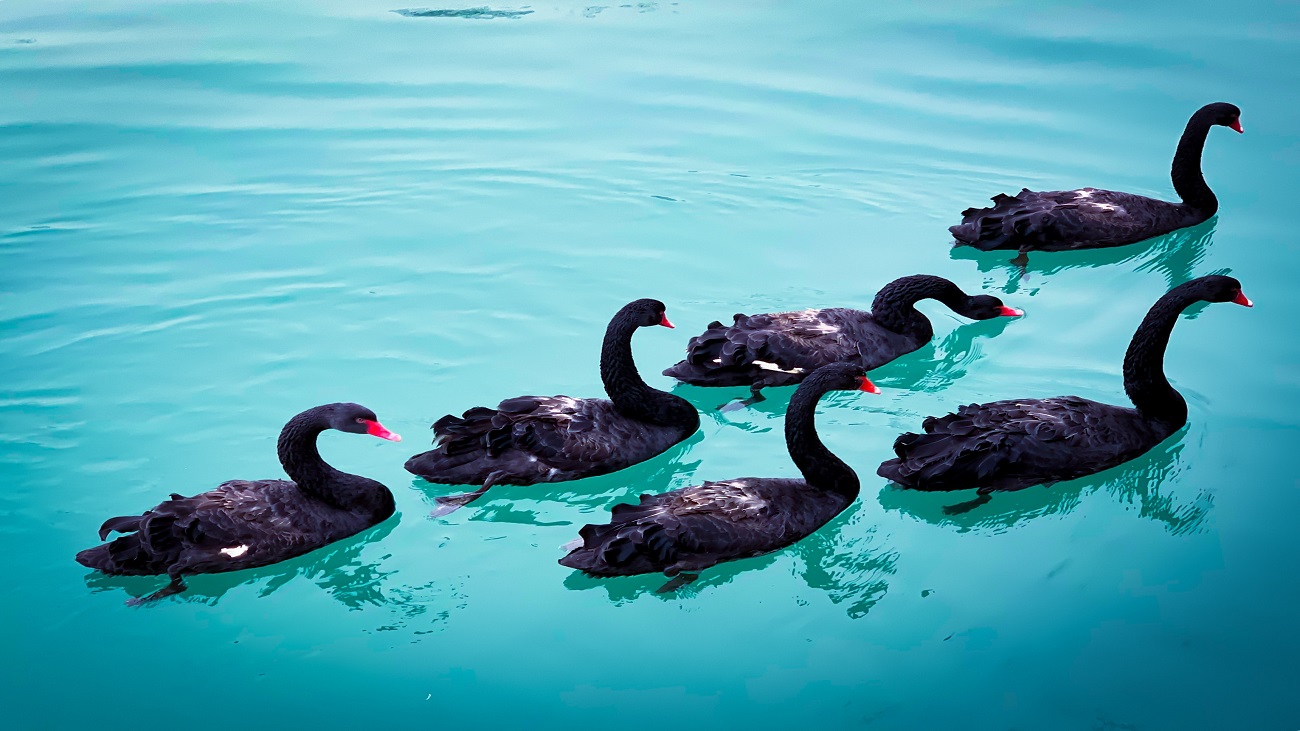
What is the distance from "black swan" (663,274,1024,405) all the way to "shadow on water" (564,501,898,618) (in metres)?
1.30

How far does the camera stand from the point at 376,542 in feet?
20.1

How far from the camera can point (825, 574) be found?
19.2 ft

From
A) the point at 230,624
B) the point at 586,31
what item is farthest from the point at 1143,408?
the point at 586,31

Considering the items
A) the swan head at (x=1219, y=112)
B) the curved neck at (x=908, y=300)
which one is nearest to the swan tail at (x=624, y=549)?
the curved neck at (x=908, y=300)

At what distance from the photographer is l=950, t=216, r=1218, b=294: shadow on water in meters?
8.92

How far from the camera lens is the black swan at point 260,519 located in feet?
18.5

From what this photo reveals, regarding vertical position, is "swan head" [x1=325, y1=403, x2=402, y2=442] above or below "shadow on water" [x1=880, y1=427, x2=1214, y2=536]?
above

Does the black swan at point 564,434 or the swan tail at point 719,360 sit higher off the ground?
the swan tail at point 719,360

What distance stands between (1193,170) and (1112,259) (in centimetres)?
111

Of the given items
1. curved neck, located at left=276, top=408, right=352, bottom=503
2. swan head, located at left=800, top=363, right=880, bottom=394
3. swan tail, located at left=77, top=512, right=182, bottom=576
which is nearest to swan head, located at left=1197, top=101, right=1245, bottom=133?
swan head, located at left=800, top=363, right=880, bottom=394

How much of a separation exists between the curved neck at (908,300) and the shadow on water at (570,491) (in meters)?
1.79

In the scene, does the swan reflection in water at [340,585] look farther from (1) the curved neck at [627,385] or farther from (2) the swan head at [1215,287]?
(2) the swan head at [1215,287]

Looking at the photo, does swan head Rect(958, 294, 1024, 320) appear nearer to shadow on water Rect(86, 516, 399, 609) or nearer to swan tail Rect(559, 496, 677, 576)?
swan tail Rect(559, 496, 677, 576)

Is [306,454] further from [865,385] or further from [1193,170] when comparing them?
[1193,170]
